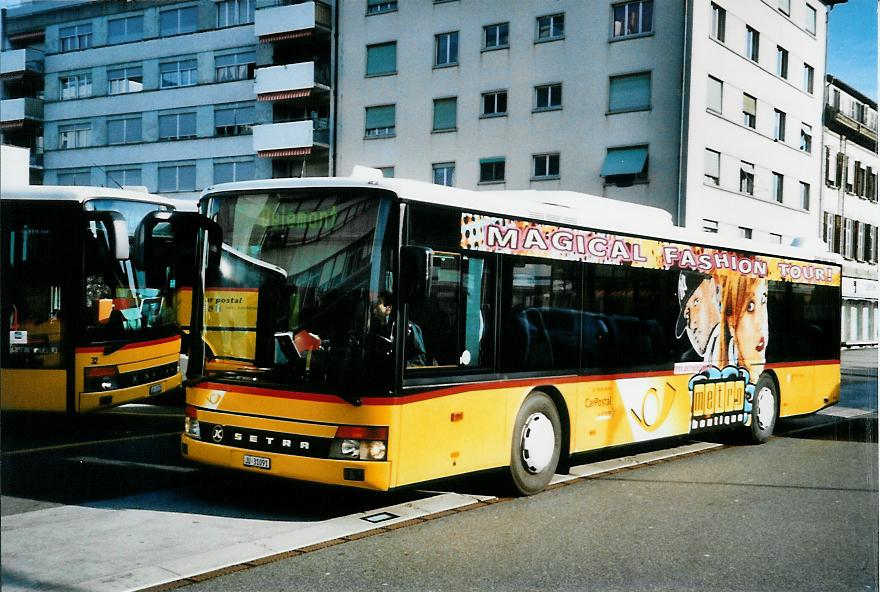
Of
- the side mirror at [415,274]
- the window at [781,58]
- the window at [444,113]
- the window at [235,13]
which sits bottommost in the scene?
the side mirror at [415,274]

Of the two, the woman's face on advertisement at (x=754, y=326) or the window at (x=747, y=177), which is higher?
the window at (x=747, y=177)

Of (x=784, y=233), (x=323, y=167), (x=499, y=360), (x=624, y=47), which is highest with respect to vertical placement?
(x=624, y=47)

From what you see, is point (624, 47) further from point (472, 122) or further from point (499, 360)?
point (499, 360)

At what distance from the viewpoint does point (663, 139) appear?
30922mm

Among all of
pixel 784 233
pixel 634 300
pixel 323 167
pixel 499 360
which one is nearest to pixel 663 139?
pixel 784 233

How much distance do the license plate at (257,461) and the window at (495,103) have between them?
28698mm

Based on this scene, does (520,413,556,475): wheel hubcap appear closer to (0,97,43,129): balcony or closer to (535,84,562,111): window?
(0,97,43,129): balcony

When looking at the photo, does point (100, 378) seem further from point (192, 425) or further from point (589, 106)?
point (589, 106)

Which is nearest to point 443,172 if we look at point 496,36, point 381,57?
point 381,57

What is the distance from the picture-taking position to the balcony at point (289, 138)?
1409 inches

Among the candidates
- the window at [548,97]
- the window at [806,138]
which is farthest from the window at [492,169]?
the window at [806,138]

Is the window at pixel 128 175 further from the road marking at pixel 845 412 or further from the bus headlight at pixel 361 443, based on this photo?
the bus headlight at pixel 361 443

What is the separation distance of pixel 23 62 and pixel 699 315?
37.9ft

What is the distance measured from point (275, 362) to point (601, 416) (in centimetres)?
376
